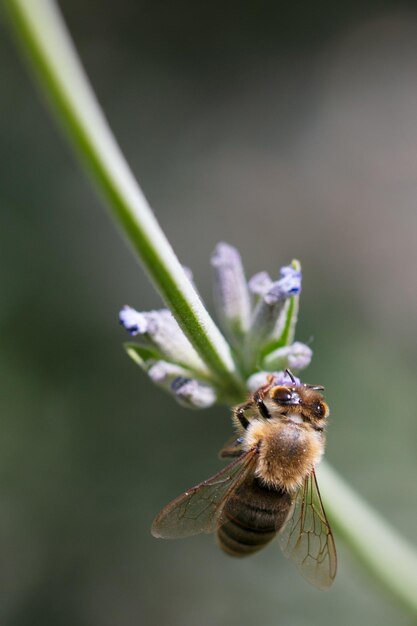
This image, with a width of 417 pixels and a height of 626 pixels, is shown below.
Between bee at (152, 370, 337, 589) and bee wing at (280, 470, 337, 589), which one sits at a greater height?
bee at (152, 370, 337, 589)

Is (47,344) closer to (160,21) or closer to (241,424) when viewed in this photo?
(241,424)

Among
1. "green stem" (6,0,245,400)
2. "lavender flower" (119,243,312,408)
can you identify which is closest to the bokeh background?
"lavender flower" (119,243,312,408)

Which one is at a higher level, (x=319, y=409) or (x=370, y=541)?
(x=319, y=409)

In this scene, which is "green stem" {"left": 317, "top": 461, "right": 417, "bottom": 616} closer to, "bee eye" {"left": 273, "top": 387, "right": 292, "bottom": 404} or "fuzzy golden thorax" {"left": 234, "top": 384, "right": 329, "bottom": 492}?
"fuzzy golden thorax" {"left": 234, "top": 384, "right": 329, "bottom": 492}

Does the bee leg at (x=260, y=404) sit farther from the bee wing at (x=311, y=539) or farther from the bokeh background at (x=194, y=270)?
the bokeh background at (x=194, y=270)

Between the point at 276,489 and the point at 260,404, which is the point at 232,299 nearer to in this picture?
the point at 260,404

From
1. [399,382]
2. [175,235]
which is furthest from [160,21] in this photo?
[399,382]

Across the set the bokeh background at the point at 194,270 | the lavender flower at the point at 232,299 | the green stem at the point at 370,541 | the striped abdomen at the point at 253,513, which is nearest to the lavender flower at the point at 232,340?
the lavender flower at the point at 232,299

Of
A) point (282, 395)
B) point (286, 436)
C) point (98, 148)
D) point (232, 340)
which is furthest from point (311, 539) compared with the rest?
point (98, 148)
